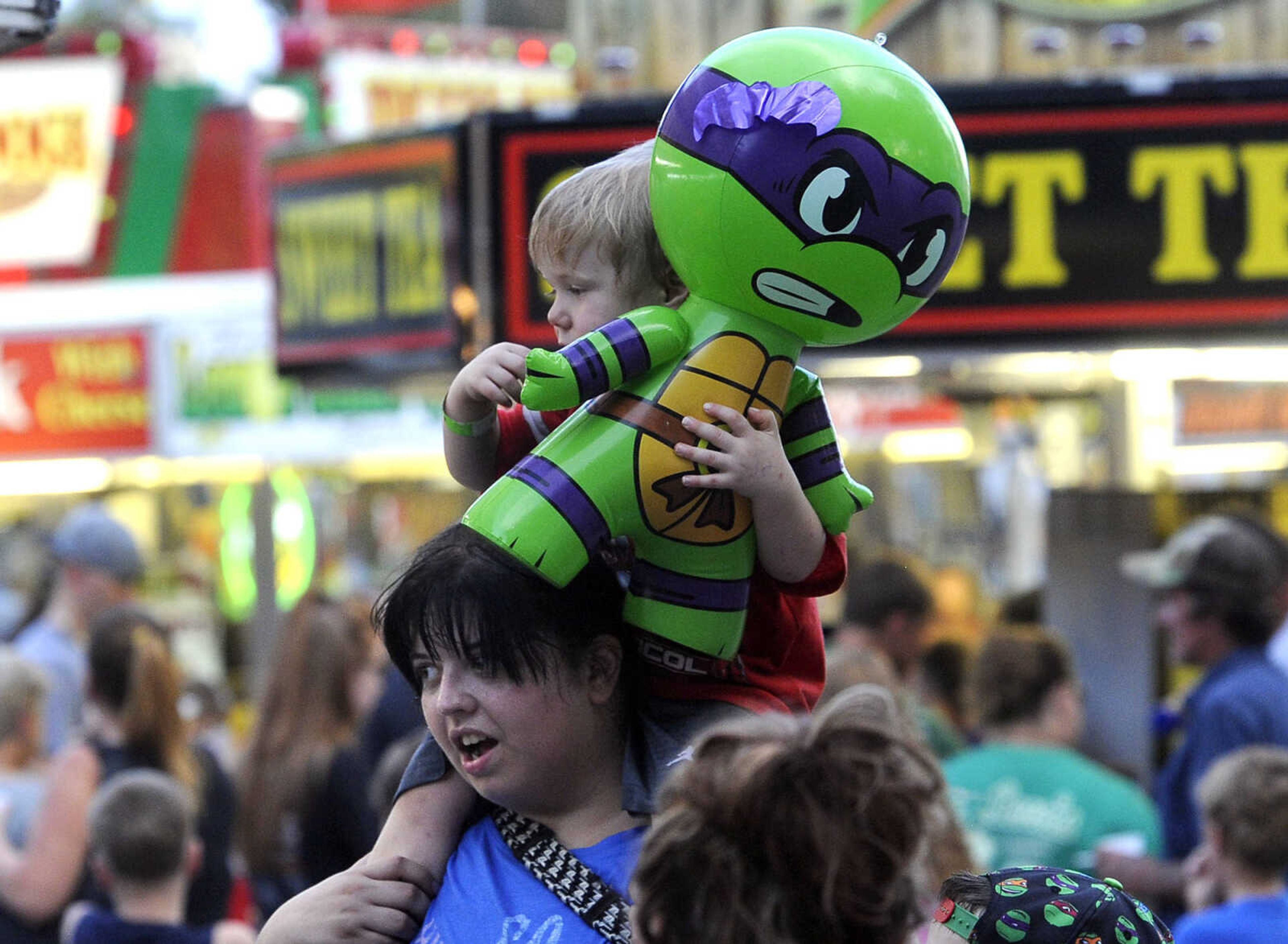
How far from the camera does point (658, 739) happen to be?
5.68ft

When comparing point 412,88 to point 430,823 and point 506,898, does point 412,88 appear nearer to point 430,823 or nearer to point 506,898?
point 430,823

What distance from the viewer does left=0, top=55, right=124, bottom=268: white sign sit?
30.3 ft

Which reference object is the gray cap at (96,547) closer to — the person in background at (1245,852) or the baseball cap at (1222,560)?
the baseball cap at (1222,560)

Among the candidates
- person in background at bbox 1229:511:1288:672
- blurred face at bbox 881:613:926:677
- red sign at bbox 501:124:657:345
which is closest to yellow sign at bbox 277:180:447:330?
red sign at bbox 501:124:657:345

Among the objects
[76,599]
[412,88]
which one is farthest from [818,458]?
[412,88]

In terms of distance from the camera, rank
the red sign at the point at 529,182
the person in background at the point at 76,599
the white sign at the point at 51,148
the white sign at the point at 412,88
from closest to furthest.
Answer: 1. the red sign at the point at 529,182
2. the person in background at the point at 76,599
3. the white sign at the point at 412,88
4. the white sign at the point at 51,148

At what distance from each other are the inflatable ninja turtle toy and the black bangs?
0.05 m

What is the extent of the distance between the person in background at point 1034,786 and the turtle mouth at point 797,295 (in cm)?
269

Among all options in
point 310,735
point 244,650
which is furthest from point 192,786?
point 244,650

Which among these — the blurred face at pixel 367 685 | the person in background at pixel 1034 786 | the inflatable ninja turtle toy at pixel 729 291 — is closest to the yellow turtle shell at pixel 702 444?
the inflatable ninja turtle toy at pixel 729 291

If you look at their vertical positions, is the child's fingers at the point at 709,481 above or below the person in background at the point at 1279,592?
above

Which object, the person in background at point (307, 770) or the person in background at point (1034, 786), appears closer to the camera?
the person in background at point (1034, 786)

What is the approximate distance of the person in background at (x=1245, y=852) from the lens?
332 cm

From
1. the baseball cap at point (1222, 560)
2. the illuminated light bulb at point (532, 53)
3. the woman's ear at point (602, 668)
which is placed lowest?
the baseball cap at point (1222, 560)
